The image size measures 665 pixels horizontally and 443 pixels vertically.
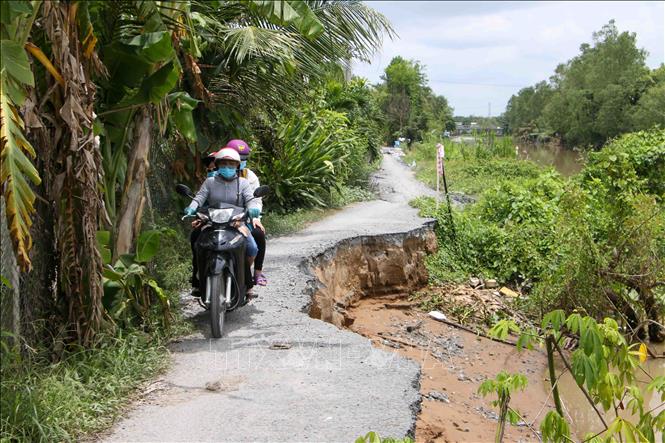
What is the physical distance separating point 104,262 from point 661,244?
8.28 metres

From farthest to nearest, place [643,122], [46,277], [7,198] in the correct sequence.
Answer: [643,122], [46,277], [7,198]

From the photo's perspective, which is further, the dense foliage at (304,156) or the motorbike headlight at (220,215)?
the dense foliage at (304,156)

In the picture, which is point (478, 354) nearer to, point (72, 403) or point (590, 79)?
point (72, 403)

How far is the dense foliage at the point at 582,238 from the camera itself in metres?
9.41

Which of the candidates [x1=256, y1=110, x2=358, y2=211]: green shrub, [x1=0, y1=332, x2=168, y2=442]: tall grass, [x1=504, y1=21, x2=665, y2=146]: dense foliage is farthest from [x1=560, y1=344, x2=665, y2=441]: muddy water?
[x1=504, y1=21, x2=665, y2=146]: dense foliage

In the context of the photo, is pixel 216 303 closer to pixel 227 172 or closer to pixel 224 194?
pixel 224 194

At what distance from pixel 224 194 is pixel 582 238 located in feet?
17.9

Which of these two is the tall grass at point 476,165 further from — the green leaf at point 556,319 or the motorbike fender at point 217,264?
the green leaf at point 556,319

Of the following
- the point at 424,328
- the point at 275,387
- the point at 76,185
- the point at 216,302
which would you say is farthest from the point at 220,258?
the point at 424,328

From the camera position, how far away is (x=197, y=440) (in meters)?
4.09

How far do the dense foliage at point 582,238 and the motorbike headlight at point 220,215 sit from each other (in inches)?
140

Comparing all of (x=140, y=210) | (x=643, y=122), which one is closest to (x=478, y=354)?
(x=140, y=210)

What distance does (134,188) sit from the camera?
5.76 metres

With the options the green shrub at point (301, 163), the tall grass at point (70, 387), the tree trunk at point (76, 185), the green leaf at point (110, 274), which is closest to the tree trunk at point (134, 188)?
the green leaf at point (110, 274)
